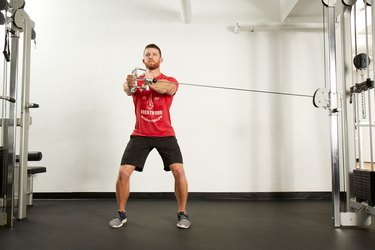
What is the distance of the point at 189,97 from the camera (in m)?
3.64

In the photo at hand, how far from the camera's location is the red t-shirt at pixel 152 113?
236 centimetres

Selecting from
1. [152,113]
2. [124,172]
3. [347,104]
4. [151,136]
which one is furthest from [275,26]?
[124,172]

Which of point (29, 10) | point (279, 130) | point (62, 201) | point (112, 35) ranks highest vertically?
point (29, 10)

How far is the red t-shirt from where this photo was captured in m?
2.36

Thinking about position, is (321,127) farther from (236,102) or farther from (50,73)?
(50,73)

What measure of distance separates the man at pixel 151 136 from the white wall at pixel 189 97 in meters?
1.22

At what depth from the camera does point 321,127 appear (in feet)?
11.9

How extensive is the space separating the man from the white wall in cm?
122

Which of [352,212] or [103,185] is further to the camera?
[103,185]

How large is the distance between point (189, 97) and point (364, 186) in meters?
2.07

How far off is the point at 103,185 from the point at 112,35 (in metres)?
1.83

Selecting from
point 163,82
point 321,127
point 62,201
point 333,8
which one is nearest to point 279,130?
point 321,127

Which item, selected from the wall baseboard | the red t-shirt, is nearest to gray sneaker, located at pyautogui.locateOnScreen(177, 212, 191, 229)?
the red t-shirt

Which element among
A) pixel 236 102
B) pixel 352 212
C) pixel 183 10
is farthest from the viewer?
pixel 236 102
